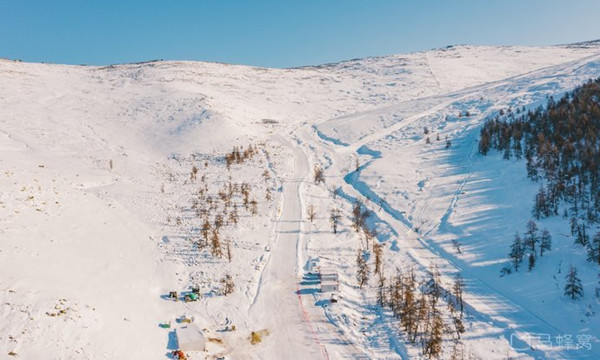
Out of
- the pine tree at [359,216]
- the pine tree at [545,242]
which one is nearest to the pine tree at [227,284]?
the pine tree at [359,216]

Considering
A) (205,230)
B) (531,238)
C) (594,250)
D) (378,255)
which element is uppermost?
(205,230)

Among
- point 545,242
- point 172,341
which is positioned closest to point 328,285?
point 172,341

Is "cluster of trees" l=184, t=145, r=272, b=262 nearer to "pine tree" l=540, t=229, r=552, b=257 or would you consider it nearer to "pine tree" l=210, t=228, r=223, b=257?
"pine tree" l=210, t=228, r=223, b=257

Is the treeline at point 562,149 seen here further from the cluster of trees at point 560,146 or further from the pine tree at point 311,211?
the pine tree at point 311,211

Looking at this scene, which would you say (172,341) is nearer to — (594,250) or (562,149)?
(594,250)

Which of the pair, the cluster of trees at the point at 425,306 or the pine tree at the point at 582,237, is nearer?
the cluster of trees at the point at 425,306

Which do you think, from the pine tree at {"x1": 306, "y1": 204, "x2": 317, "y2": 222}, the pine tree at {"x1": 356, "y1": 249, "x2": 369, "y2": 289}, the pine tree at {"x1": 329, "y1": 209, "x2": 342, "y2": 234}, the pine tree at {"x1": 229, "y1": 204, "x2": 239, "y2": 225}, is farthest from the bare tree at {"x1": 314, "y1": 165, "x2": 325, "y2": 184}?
the pine tree at {"x1": 356, "y1": 249, "x2": 369, "y2": 289}
